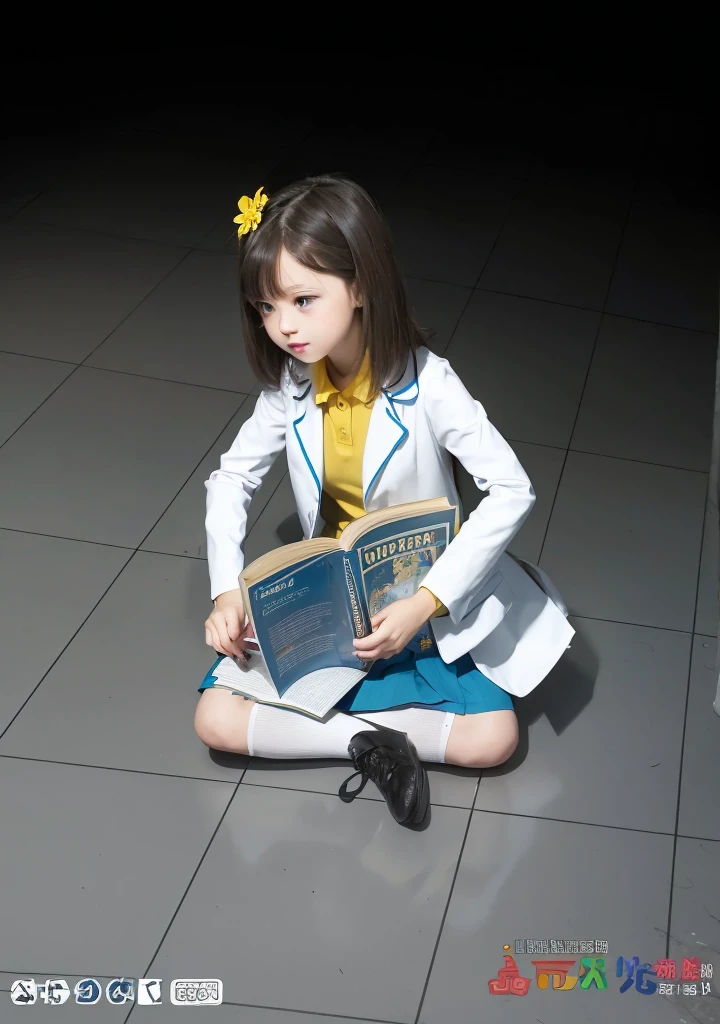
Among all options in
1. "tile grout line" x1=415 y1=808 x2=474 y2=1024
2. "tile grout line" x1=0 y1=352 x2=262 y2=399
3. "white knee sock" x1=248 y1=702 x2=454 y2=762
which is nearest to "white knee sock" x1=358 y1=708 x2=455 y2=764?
"white knee sock" x1=248 y1=702 x2=454 y2=762

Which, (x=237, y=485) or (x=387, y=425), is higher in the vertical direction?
(x=387, y=425)

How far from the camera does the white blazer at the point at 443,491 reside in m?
1.44

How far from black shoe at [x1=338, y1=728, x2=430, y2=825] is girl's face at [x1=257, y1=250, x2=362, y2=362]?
55 cm

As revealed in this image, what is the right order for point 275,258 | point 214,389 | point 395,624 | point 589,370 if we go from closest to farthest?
point 275,258, point 395,624, point 214,389, point 589,370

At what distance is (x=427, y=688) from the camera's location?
5.15ft

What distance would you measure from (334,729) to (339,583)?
26 centimetres

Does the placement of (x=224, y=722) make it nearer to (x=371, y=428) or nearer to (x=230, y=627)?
(x=230, y=627)

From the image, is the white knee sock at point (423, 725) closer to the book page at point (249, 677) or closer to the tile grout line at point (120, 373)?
the book page at point (249, 677)

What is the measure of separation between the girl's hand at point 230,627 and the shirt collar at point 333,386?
30cm

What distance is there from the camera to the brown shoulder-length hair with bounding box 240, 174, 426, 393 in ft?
4.28

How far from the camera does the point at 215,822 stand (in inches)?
59.9

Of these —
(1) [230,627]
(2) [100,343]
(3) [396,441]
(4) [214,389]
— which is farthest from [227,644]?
(2) [100,343]

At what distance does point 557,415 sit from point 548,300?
1.91 feet

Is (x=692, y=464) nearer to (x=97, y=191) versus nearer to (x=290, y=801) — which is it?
(x=290, y=801)
